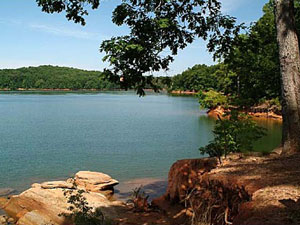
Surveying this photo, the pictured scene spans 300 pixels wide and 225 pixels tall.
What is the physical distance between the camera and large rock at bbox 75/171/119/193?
12.8m

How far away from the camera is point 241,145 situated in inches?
444

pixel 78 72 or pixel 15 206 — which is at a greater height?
pixel 78 72

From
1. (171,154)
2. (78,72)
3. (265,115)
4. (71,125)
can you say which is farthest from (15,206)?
(78,72)

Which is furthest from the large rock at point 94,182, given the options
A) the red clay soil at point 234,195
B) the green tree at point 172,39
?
the green tree at point 172,39

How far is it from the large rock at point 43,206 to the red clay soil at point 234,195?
4.24ft

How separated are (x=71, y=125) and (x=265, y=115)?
22303mm

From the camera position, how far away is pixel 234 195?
5367 millimetres

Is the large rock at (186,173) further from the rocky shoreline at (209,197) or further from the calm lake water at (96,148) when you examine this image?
the calm lake water at (96,148)

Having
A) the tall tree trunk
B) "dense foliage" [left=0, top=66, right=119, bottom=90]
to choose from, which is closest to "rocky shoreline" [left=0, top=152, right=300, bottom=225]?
the tall tree trunk

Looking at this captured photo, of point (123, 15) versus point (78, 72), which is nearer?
point (123, 15)

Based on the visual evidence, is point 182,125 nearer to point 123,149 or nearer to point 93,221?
point 123,149

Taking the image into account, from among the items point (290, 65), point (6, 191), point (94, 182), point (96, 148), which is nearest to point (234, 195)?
point (290, 65)

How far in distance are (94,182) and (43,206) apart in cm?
340

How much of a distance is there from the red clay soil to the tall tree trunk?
2.05ft
